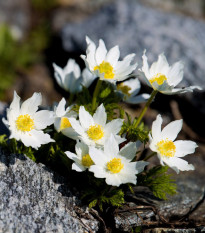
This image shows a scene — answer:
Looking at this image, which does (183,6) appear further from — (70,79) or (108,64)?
(108,64)

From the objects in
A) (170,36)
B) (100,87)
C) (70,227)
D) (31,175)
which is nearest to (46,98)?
(170,36)

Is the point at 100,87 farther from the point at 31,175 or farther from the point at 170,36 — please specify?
the point at 170,36

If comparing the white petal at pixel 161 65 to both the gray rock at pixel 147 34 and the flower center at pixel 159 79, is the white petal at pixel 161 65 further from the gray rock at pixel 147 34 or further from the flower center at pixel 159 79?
the gray rock at pixel 147 34

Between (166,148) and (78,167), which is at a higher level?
(166,148)

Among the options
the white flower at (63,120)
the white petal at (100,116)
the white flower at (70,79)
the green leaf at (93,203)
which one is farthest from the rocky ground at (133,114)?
the white flower at (70,79)

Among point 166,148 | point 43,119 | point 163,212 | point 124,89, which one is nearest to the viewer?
point 166,148

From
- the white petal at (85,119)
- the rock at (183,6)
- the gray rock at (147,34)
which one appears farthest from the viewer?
the rock at (183,6)

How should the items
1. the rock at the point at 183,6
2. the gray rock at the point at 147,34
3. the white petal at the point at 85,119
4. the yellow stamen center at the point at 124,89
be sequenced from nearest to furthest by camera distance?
the white petal at the point at 85,119
the yellow stamen center at the point at 124,89
the gray rock at the point at 147,34
the rock at the point at 183,6

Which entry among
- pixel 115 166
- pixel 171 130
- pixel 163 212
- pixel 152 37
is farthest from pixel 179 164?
pixel 152 37
